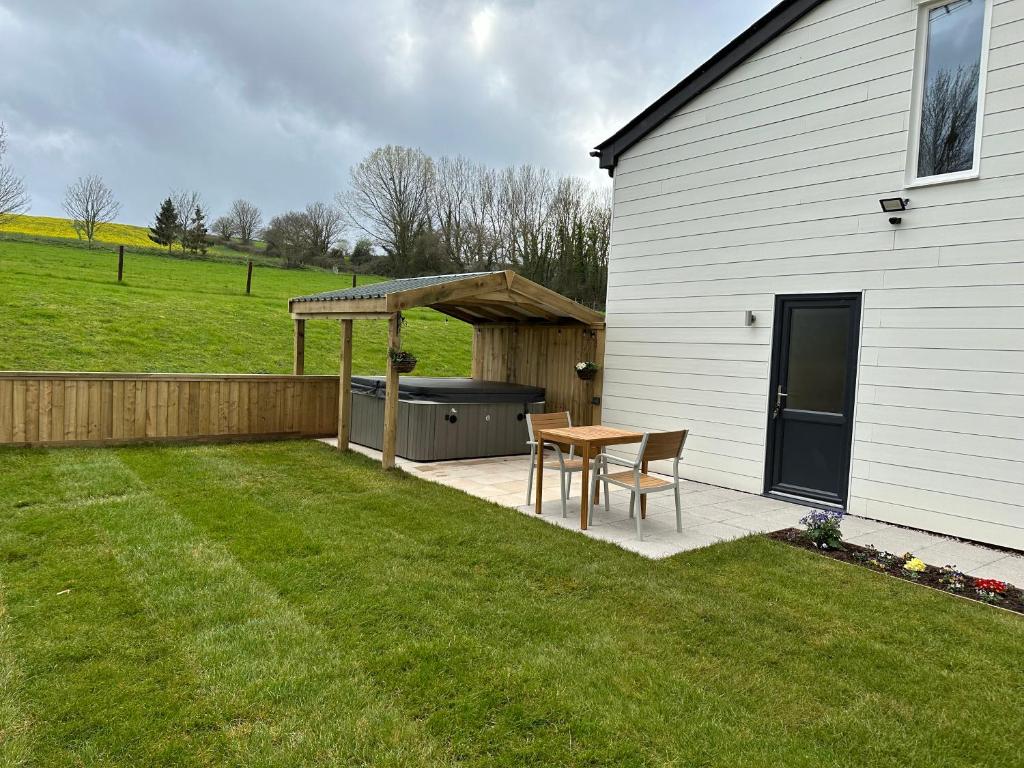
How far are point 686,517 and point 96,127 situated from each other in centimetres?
3931

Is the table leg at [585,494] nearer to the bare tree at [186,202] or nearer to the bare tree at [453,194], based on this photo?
the bare tree at [453,194]

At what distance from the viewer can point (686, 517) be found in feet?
18.2

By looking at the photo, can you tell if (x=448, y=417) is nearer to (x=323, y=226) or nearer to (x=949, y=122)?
(x=949, y=122)

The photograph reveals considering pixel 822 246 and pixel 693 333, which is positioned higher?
pixel 822 246

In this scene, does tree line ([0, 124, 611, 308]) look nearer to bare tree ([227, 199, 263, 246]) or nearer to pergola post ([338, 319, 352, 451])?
bare tree ([227, 199, 263, 246])

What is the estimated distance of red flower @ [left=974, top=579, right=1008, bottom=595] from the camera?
3848mm

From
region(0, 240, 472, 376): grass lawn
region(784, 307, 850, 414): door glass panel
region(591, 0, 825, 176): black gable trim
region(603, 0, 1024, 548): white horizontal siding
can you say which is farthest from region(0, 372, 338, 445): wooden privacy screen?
region(784, 307, 850, 414): door glass panel

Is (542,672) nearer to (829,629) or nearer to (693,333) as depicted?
(829,629)

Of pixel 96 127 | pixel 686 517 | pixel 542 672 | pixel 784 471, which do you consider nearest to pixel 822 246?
pixel 784 471

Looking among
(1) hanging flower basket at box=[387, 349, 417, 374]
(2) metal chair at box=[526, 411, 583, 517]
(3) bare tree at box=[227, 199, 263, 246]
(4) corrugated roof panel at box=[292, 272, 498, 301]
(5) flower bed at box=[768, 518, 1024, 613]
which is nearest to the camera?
(5) flower bed at box=[768, 518, 1024, 613]

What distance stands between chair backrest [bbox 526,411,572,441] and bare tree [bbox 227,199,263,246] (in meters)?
33.3

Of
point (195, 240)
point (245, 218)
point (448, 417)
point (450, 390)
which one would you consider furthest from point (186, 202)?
point (448, 417)

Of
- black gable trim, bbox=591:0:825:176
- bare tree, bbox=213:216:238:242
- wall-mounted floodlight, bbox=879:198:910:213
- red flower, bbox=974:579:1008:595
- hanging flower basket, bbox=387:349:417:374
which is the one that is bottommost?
red flower, bbox=974:579:1008:595

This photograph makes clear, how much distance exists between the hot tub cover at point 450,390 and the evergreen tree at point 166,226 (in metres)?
24.9
